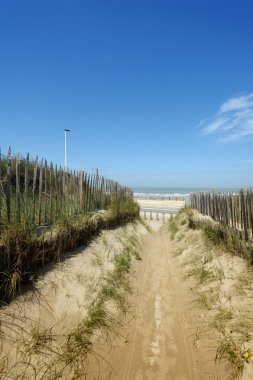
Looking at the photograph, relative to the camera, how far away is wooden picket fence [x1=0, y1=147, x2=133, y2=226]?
4996mm

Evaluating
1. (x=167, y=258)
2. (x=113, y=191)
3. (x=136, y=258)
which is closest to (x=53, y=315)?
(x=136, y=258)

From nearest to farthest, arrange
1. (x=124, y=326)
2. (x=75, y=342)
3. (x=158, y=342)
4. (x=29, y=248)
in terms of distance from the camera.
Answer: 1. (x=75, y=342)
2. (x=158, y=342)
3. (x=124, y=326)
4. (x=29, y=248)

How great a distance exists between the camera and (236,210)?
727 centimetres

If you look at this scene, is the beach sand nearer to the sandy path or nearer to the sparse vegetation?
the sparse vegetation

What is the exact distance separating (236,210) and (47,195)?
5187 millimetres

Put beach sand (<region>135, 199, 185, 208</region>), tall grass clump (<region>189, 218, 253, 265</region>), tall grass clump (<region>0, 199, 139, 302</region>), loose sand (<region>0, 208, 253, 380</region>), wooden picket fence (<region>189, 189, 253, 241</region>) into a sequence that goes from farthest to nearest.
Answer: beach sand (<region>135, 199, 185, 208</region>)
wooden picket fence (<region>189, 189, 253, 241</region>)
tall grass clump (<region>189, 218, 253, 265</region>)
tall grass clump (<region>0, 199, 139, 302</region>)
loose sand (<region>0, 208, 253, 380</region>)

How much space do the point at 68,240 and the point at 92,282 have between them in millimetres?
1175

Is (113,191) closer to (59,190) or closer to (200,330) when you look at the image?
(59,190)

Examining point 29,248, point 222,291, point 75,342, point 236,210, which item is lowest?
point 75,342

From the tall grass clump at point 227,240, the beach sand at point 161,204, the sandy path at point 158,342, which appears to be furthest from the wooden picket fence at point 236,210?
the beach sand at point 161,204

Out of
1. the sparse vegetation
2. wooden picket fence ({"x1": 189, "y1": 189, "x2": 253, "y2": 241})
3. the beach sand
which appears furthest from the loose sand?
the beach sand

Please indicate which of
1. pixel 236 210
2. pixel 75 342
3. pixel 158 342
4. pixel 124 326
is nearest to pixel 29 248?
pixel 75 342

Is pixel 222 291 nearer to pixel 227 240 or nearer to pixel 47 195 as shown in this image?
pixel 227 240

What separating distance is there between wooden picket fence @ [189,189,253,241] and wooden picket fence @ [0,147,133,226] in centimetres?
451
